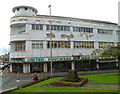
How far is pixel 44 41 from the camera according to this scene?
33.5m

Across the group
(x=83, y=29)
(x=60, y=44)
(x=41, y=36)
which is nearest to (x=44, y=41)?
(x=41, y=36)

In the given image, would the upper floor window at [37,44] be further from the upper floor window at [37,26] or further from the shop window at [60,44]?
the upper floor window at [37,26]

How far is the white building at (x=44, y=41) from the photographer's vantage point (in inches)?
1278

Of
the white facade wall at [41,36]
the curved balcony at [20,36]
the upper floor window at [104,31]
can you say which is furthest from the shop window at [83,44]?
the curved balcony at [20,36]

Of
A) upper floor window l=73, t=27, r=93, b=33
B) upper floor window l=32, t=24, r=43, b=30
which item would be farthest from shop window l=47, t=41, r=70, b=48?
upper floor window l=73, t=27, r=93, b=33

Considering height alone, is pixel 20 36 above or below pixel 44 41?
above

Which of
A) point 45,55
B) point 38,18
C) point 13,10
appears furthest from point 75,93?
point 13,10

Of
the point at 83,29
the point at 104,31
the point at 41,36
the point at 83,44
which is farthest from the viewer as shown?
the point at 104,31

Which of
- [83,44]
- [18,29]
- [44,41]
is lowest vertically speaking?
[83,44]

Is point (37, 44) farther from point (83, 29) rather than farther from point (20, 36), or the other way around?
point (83, 29)

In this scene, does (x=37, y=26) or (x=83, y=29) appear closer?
(x=37, y=26)

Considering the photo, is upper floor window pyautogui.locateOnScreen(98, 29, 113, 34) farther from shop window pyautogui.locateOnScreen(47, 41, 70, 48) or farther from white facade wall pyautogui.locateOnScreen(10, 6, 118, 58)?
shop window pyautogui.locateOnScreen(47, 41, 70, 48)

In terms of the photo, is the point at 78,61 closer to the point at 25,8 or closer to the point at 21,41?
the point at 21,41

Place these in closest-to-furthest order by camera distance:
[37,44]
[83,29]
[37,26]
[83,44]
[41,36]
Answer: [37,44], [41,36], [37,26], [83,44], [83,29]
